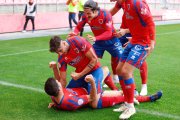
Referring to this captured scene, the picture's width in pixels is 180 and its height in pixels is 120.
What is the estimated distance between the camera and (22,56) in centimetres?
1134

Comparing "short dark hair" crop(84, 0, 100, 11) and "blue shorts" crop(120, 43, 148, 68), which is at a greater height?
"short dark hair" crop(84, 0, 100, 11)

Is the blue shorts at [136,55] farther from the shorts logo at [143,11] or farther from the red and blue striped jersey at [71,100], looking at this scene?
the red and blue striped jersey at [71,100]

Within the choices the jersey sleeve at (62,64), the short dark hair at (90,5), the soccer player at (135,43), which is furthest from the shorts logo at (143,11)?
the jersey sleeve at (62,64)

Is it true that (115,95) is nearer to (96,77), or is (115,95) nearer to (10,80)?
(96,77)

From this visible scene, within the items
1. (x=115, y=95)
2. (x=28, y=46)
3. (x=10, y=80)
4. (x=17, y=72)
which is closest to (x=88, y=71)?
(x=115, y=95)

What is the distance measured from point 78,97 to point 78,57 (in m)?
0.60

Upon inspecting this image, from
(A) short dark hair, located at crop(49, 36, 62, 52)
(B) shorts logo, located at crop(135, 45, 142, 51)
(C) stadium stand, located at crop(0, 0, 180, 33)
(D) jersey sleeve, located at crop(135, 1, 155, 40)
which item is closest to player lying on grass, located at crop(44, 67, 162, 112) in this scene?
(A) short dark hair, located at crop(49, 36, 62, 52)

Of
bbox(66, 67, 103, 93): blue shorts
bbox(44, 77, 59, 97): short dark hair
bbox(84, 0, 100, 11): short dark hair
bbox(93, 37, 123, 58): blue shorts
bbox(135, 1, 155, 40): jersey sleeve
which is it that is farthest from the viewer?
bbox(93, 37, 123, 58): blue shorts

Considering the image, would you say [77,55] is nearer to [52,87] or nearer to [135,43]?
[52,87]

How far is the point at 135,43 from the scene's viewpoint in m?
5.69

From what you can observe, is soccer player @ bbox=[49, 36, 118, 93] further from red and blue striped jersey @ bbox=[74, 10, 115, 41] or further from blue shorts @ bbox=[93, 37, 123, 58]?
blue shorts @ bbox=[93, 37, 123, 58]

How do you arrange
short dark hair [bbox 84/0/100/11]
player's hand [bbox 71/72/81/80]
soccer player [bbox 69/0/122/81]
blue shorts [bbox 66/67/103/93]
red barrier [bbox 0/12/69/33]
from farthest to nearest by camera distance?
1. red barrier [bbox 0/12/69/33]
2. soccer player [bbox 69/0/122/81]
3. short dark hair [bbox 84/0/100/11]
4. blue shorts [bbox 66/67/103/93]
5. player's hand [bbox 71/72/81/80]

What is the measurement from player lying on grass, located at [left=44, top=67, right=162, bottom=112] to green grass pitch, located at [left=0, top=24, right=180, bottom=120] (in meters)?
0.11

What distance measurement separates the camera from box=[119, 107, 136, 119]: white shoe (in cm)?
536
